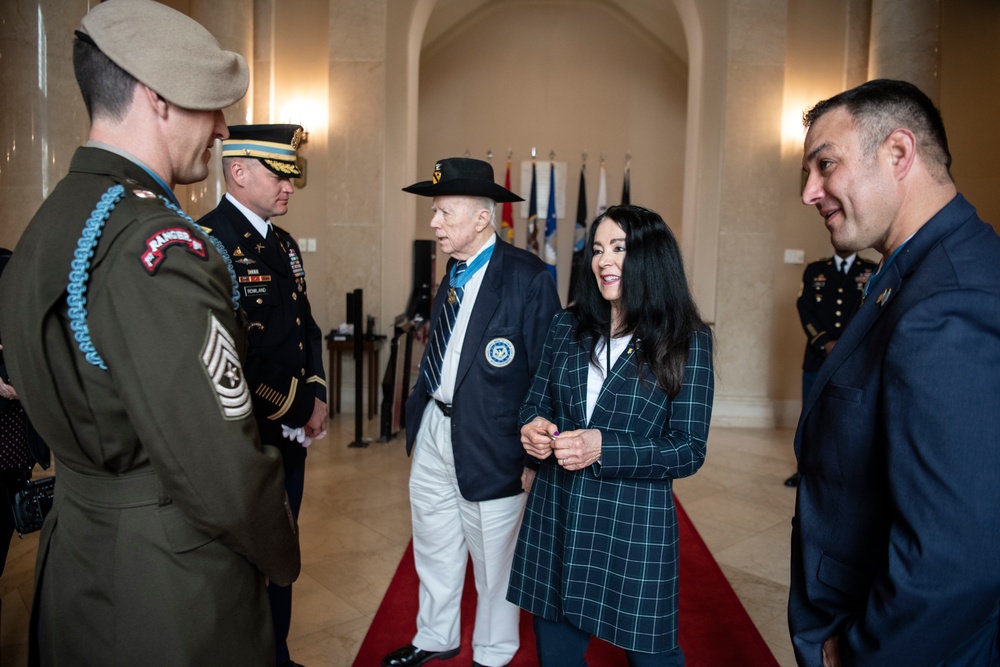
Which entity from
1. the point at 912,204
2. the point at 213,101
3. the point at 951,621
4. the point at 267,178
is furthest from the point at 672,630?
the point at 267,178

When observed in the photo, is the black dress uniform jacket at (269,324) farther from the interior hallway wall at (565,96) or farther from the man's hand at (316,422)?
the interior hallway wall at (565,96)

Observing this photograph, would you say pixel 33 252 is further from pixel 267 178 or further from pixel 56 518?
pixel 267 178

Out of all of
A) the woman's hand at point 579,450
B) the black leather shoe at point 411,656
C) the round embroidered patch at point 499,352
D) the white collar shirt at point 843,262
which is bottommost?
the black leather shoe at point 411,656

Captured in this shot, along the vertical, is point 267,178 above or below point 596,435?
above

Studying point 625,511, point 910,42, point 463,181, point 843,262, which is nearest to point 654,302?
point 625,511

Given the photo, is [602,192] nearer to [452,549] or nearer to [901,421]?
[452,549]

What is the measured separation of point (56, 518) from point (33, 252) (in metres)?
0.49

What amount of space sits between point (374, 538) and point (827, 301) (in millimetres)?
3610

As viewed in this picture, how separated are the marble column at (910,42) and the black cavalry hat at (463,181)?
4.54 m

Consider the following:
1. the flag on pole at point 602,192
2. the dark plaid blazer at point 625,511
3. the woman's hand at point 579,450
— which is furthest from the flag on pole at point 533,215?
the woman's hand at point 579,450

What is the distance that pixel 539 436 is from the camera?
189cm

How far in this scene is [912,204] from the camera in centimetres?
124

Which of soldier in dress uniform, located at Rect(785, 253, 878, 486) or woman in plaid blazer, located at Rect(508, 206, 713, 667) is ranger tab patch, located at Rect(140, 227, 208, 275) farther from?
soldier in dress uniform, located at Rect(785, 253, 878, 486)

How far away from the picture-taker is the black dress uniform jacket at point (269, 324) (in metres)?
2.23
